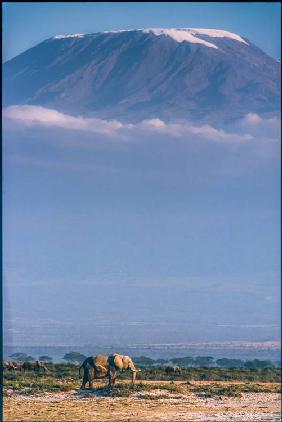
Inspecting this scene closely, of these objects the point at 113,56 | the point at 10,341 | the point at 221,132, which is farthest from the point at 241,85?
the point at 10,341

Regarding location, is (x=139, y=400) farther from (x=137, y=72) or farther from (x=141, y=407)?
(x=137, y=72)

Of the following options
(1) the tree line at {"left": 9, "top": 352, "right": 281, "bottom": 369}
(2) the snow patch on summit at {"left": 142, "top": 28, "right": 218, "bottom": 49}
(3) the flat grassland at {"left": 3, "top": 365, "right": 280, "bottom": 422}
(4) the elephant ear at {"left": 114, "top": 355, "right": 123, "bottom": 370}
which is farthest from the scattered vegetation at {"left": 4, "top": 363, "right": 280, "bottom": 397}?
(2) the snow patch on summit at {"left": 142, "top": 28, "right": 218, "bottom": 49}

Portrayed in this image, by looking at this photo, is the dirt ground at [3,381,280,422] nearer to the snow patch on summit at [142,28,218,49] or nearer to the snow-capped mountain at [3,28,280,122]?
the snow-capped mountain at [3,28,280,122]

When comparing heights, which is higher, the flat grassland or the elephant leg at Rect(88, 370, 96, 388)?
the elephant leg at Rect(88, 370, 96, 388)

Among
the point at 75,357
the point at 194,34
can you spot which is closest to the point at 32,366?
the point at 75,357

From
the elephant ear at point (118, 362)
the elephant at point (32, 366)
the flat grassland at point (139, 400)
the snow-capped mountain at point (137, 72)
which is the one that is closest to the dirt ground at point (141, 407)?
the flat grassland at point (139, 400)

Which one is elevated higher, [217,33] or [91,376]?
[217,33]

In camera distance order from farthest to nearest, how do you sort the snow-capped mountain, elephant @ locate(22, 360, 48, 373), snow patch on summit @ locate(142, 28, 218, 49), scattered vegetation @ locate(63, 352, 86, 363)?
the snow-capped mountain < snow patch on summit @ locate(142, 28, 218, 49) < scattered vegetation @ locate(63, 352, 86, 363) < elephant @ locate(22, 360, 48, 373)

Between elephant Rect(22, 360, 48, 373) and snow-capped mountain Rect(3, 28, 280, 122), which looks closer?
elephant Rect(22, 360, 48, 373)
